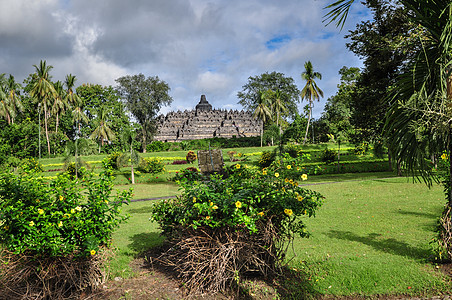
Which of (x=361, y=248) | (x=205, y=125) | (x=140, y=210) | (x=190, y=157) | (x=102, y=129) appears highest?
(x=205, y=125)

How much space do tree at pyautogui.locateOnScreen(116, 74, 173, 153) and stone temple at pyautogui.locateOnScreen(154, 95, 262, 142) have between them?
35.5 ft

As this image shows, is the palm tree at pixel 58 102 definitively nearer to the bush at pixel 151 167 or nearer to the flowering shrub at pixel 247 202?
the bush at pixel 151 167

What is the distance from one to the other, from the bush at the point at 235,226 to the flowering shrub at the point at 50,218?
0.92m

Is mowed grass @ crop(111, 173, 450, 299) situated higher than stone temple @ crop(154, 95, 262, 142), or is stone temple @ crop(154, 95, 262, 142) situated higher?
stone temple @ crop(154, 95, 262, 142)

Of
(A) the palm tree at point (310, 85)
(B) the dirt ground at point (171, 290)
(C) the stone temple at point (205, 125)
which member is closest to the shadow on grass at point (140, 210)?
(B) the dirt ground at point (171, 290)

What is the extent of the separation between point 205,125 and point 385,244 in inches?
2150

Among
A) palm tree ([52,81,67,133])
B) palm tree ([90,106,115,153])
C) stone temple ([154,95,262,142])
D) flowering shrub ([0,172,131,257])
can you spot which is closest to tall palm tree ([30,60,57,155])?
palm tree ([52,81,67,133])

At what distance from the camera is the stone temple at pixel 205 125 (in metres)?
56.2

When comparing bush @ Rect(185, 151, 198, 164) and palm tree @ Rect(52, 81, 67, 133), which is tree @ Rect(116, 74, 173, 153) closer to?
palm tree @ Rect(52, 81, 67, 133)

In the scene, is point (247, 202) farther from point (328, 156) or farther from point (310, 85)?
point (310, 85)

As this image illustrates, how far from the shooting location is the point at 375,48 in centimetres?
1334

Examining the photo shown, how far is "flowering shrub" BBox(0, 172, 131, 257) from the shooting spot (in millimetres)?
3199

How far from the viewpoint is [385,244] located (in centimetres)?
530

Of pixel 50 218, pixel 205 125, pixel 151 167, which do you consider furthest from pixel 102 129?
pixel 50 218
